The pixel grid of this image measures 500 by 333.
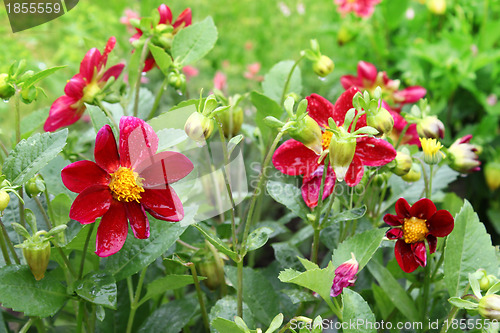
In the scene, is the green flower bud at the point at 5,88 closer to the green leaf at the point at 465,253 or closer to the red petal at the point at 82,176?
the red petal at the point at 82,176

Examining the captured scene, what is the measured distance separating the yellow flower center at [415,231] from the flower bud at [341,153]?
129mm

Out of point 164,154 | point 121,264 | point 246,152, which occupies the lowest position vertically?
point 246,152

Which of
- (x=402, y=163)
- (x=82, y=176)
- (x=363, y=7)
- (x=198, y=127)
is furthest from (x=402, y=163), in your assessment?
(x=363, y=7)

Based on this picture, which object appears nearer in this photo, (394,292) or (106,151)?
(106,151)

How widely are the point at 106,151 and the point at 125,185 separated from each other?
4 centimetres

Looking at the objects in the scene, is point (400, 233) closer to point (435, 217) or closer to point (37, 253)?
point (435, 217)

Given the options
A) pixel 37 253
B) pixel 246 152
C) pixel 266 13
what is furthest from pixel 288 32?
pixel 37 253

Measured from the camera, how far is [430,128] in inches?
24.4

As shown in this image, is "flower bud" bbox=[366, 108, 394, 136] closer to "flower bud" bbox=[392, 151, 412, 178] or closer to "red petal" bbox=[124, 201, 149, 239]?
"flower bud" bbox=[392, 151, 412, 178]

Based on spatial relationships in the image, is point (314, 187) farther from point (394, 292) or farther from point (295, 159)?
point (394, 292)

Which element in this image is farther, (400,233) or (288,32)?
(288,32)

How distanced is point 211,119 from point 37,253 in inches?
8.1

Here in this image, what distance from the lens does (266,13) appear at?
78.9 inches

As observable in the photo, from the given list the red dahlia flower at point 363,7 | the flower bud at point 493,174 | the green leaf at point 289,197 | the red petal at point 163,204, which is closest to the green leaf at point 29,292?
the red petal at point 163,204
